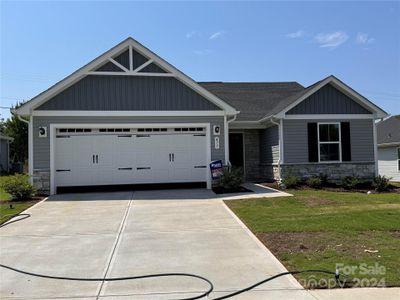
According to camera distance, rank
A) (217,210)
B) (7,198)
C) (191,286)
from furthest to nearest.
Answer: (7,198), (217,210), (191,286)

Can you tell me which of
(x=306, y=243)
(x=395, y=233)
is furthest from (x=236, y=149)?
(x=306, y=243)

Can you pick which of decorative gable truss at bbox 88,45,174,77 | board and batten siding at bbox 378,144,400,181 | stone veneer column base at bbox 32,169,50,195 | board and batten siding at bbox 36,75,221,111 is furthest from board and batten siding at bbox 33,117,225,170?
board and batten siding at bbox 378,144,400,181

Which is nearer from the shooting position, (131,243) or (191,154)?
(131,243)

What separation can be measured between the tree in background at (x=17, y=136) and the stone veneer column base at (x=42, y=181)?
89.3 feet

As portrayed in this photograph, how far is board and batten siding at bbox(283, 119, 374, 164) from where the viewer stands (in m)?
17.2

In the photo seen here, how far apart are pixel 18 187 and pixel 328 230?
9.82 metres

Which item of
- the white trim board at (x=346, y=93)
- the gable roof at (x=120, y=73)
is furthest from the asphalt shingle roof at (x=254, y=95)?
the gable roof at (x=120, y=73)

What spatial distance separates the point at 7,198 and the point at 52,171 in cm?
174

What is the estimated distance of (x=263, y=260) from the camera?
6.45 m

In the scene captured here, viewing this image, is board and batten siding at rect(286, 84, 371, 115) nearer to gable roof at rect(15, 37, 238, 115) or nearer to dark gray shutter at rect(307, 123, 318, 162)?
dark gray shutter at rect(307, 123, 318, 162)

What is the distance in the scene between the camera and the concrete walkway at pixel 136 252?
5.27m

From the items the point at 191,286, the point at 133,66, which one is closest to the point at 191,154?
the point at 133,66

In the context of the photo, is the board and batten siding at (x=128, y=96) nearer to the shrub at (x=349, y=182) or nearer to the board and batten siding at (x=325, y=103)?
the board and batten siding at (x=325, y=103)

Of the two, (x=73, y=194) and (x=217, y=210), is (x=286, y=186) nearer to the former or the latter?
(x=217, y=210)
